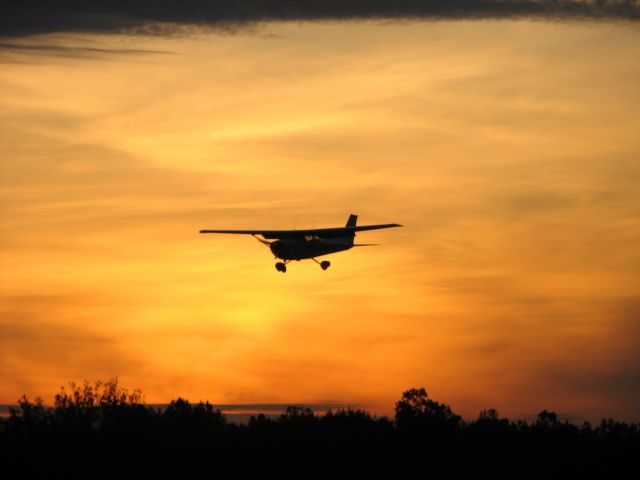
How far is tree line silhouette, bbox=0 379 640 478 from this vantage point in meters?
109

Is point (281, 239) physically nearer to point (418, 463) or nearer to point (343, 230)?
point (343, 230)

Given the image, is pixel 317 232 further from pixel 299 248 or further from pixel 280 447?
pixel 280 447

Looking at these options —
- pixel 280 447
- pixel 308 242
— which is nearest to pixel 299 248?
pixel 308 242

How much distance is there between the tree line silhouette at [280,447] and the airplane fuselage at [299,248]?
114ft

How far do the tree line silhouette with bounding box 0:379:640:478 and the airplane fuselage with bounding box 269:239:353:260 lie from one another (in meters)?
34.7

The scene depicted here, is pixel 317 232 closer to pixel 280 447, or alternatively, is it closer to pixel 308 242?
pixel 308 242

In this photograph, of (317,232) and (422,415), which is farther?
(422,415)

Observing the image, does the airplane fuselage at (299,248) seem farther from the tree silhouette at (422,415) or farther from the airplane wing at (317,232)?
the tree silhouette at (422,415)

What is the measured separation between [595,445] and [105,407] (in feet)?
181

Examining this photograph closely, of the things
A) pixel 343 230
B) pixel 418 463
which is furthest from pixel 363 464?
pixel 343 230

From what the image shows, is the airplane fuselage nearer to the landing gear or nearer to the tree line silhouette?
the landing gear

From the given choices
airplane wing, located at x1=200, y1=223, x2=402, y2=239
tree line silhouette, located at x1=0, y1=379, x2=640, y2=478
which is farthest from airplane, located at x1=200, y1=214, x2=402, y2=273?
tree line silhouette, located at x1=0, y1=379, x2=640, y2=478

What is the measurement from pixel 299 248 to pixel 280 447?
4692cm

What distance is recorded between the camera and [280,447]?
122 meters
